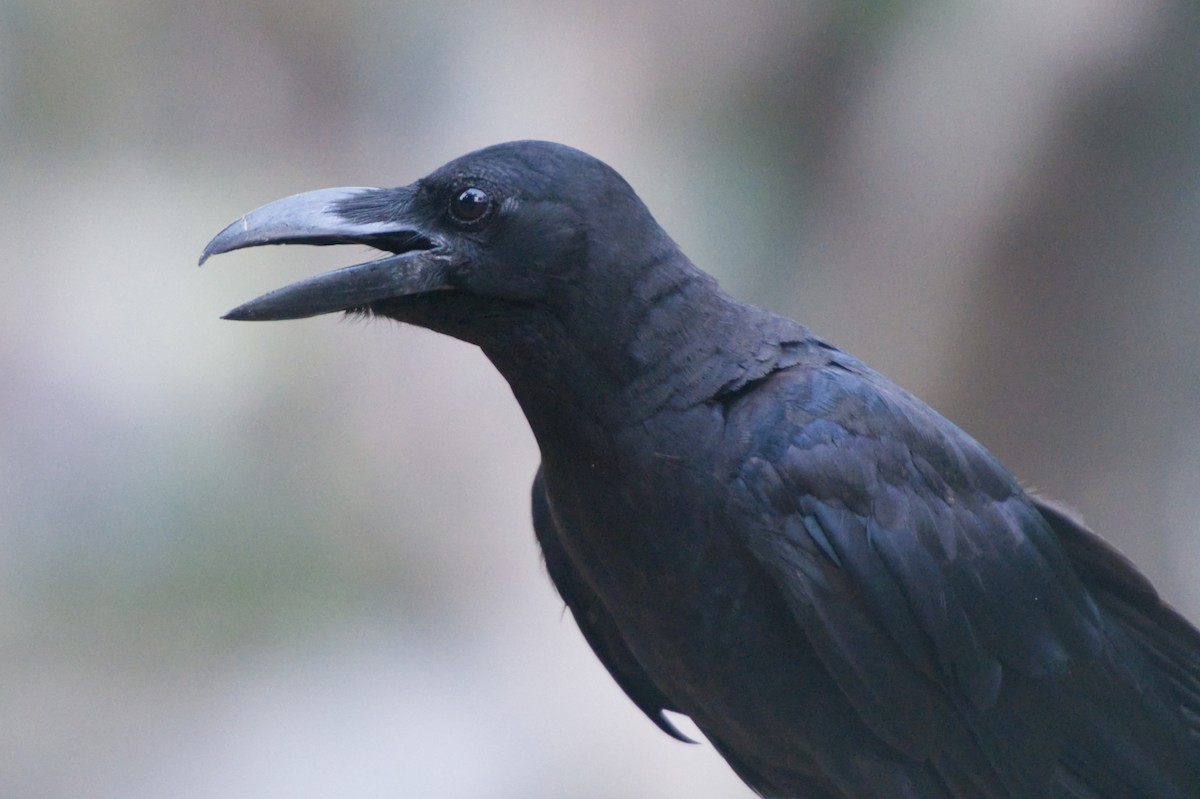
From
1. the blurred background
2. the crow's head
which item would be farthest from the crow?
the blurred background

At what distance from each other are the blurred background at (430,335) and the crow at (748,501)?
2.61 meters

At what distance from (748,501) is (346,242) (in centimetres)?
80

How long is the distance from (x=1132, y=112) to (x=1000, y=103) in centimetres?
48

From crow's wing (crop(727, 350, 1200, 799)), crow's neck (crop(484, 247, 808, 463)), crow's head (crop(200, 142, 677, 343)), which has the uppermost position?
crow's head (crop(200, 142, 677, 343))

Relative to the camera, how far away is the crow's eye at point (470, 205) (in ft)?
6.33

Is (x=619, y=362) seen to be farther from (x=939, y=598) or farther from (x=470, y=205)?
(x=939, y=598)

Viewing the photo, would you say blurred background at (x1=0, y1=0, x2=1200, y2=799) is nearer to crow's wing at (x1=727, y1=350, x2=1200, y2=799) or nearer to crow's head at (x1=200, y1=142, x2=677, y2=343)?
crow's wing at (x1=727, y1=350, x2=1200, y2=799)

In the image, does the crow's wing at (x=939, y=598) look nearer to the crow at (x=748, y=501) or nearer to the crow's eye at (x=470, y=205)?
the crow at (x=748, y=501)

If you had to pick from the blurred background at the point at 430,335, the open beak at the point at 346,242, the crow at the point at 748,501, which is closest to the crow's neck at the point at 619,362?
the crow at the point at 748,501

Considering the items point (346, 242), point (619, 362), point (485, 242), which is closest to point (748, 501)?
point (619, 362)

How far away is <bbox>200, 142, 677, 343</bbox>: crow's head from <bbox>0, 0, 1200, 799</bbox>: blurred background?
10.2ft

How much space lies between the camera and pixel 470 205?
6.35ft

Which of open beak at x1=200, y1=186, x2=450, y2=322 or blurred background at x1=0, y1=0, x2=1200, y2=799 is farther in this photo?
blurred background at x1=0, y1=0, x2=1200, y2=799

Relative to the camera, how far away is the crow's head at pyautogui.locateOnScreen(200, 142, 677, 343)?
1.91m
